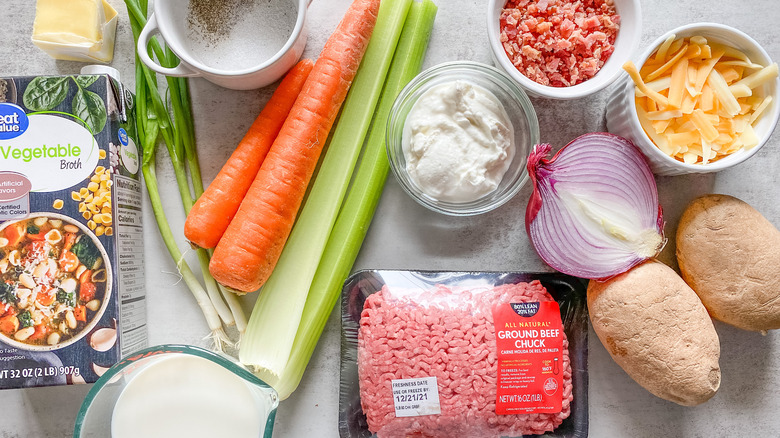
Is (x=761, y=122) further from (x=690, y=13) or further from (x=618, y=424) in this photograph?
(x=618, y=424)

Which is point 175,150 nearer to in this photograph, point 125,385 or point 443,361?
point 125,385

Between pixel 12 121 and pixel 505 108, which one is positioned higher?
pixel 505 108

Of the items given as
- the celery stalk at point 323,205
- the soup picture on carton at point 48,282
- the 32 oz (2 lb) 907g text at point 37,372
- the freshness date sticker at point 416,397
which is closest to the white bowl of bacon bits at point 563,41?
the celery stalk at point 323,205

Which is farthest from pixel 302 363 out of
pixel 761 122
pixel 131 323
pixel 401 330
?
pixel 761 122

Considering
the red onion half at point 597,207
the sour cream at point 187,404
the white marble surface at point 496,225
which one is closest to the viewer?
the sour cream at point 187,404

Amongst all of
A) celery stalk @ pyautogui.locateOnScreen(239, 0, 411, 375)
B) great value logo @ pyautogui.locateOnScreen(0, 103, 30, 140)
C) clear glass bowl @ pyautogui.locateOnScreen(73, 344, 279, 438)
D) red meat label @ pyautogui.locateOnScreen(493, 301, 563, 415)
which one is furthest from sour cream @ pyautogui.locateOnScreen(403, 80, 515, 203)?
great value logo @ pyautogui.locateOnScreen(0, 103, 30, 140)

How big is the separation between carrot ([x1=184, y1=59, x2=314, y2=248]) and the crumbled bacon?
1.46ft

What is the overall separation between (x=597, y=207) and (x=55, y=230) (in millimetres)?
1086

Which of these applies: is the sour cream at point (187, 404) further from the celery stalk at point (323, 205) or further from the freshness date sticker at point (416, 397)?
the freshness date sticker at point (416, 397)

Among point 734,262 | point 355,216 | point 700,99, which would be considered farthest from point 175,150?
point 734,262

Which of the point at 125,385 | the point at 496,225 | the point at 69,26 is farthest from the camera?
the point at 496,225

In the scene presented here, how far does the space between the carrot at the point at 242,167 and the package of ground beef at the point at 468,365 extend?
37 cm

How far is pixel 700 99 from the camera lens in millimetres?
1003

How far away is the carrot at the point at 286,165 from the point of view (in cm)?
108
